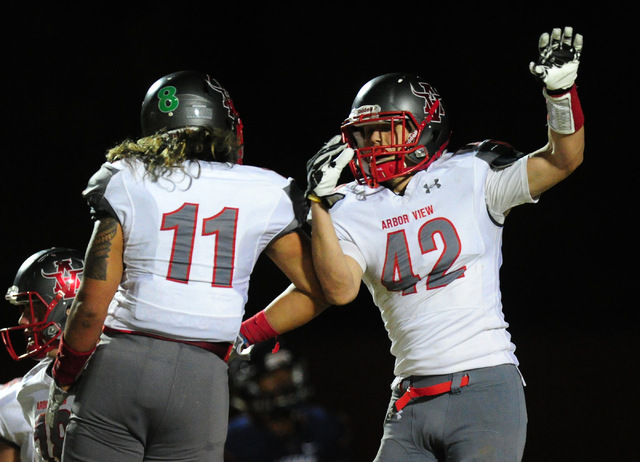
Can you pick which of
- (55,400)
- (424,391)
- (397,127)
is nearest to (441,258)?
(424,391)

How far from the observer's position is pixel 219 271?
1.86m

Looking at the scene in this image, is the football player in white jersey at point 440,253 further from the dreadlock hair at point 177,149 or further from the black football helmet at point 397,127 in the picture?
the dreadlock hair at point 177,149

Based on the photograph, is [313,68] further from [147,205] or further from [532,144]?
[147,205]

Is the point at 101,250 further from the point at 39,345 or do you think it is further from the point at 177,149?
the point at 39,345

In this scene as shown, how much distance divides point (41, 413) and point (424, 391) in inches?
44.4

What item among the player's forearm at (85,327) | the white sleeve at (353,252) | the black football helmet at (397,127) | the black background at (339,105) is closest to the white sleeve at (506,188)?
the black football helmet at (397,127)

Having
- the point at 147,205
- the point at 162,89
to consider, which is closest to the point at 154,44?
the point at 162,89

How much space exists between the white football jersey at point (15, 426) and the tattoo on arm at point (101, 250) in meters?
0.86

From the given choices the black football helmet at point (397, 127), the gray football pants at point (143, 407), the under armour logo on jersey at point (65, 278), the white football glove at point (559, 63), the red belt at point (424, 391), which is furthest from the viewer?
the under armour logo on jersey at point (65, 278)

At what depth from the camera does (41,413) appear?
2387mm

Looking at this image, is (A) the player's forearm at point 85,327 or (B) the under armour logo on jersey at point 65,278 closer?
(A) the player's forearm at point 85,327

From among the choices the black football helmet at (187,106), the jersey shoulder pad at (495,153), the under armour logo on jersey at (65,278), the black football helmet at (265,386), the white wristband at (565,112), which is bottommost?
the black football helmet at (265,386)

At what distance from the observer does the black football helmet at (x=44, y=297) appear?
2576 millimetres

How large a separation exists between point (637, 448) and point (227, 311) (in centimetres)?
286
